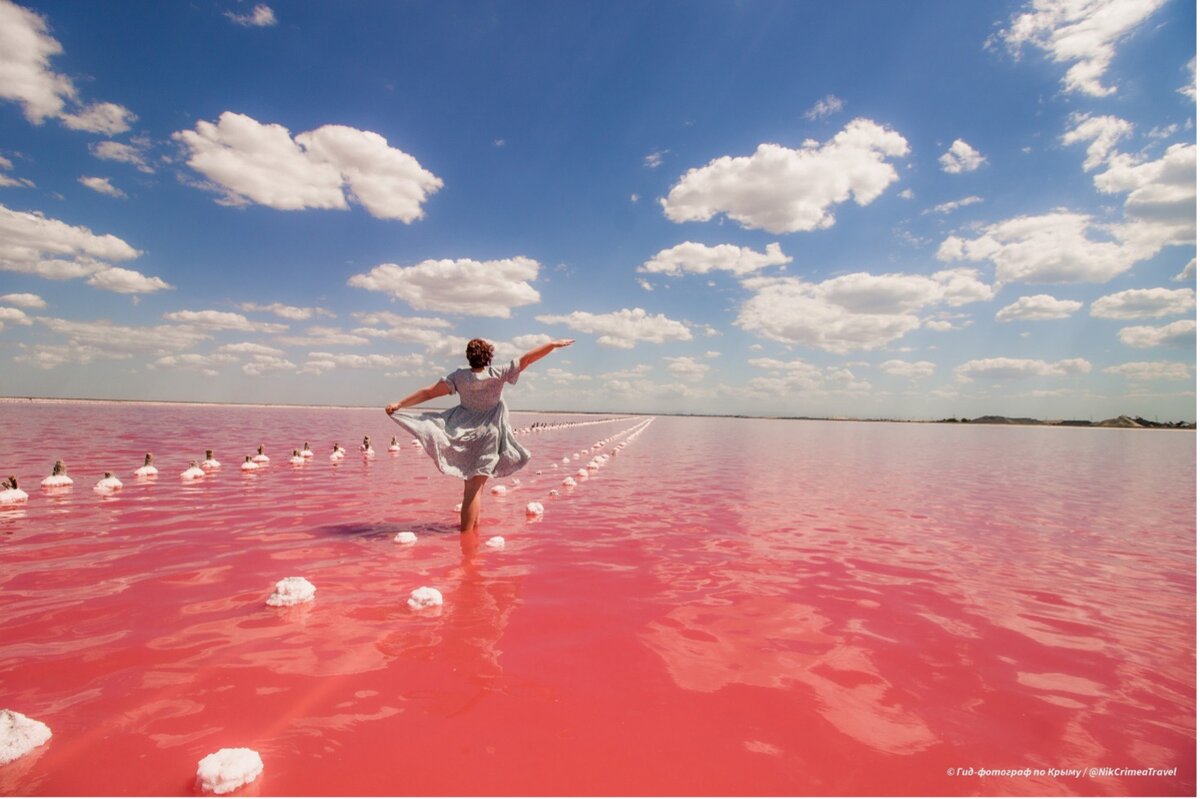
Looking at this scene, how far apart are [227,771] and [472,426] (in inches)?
228

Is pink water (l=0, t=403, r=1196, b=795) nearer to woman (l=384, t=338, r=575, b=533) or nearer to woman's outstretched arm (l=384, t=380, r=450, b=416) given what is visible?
woman (l=384, t=338, r=575, b=533)

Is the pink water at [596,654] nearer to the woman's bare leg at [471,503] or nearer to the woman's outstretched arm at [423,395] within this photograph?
the woman's bare leg at [471,503]

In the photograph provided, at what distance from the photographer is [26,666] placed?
12.5 ft

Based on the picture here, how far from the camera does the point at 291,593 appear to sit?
517cm

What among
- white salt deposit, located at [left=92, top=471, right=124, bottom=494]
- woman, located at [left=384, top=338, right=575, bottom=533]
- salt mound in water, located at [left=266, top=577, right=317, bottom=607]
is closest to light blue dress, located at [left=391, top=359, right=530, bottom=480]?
woman, located at [left=384, top=338, right=575, bottom=533]

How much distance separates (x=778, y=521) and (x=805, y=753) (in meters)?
7.15

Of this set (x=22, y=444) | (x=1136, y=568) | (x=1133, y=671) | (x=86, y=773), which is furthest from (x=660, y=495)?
(x=22, y=444)

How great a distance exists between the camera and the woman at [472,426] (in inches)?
309

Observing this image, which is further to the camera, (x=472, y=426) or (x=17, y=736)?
(x=472, y=426)

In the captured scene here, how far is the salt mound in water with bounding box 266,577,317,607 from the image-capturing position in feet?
16.8

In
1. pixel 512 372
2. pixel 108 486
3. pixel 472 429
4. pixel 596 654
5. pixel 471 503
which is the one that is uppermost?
pixel 512 372

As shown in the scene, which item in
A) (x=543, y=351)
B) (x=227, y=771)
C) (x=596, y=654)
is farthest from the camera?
(x=543, y=351)

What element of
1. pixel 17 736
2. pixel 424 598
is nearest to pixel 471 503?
pixel 424 598

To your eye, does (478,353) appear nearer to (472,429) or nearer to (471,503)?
(472,429)
